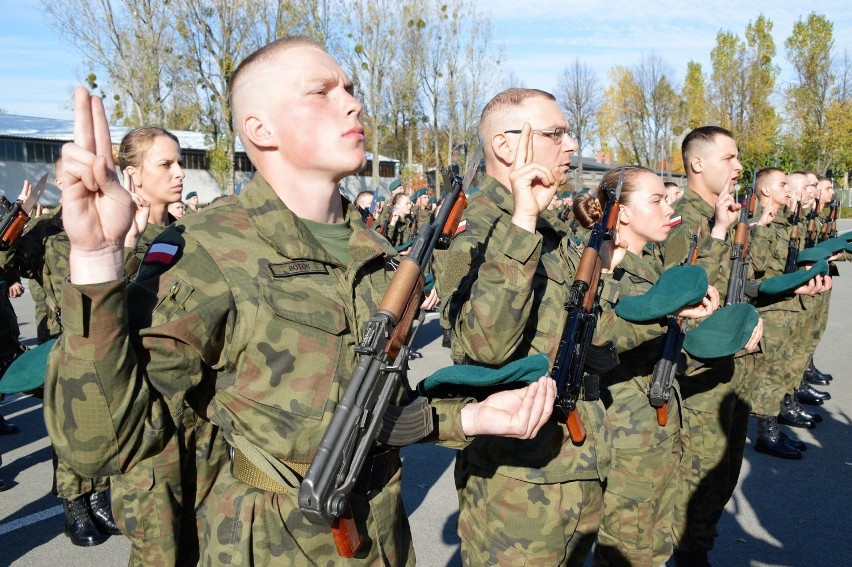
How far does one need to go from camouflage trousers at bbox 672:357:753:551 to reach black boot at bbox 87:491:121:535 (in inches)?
129

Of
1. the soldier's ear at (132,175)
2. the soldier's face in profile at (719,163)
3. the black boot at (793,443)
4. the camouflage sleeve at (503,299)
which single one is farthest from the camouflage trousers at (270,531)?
the black boot at (793,443)

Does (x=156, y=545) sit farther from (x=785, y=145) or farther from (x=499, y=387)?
(x=785, y=145)

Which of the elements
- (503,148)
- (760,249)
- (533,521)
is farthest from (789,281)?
(533,521)

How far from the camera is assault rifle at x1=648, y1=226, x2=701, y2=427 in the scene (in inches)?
123

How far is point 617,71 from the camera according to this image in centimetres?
4616

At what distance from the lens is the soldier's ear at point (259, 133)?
6.12 ft

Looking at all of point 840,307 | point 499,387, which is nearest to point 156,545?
point 499,387

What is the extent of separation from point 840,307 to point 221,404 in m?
13.1

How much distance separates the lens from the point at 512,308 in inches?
88.7

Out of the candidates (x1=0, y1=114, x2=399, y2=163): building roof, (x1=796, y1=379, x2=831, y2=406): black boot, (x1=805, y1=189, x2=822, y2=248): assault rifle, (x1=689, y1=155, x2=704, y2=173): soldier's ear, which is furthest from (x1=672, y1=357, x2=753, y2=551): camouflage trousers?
(x1=0, y1=114, x2=399, y2=163): building roof

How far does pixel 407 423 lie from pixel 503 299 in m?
0.61

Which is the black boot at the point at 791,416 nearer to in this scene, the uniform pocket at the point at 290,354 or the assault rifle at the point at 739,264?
the assault rifle at the point at 739,264

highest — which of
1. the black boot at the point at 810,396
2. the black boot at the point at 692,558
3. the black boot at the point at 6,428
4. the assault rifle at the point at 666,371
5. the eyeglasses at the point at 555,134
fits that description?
the eyeglasses at the point at 555,134

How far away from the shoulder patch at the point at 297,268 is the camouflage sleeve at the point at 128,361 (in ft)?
0.45
